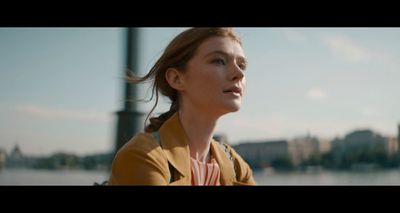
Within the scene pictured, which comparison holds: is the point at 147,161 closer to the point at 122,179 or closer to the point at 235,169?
the point at 122,179

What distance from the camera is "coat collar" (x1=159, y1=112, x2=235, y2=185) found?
5.62ft

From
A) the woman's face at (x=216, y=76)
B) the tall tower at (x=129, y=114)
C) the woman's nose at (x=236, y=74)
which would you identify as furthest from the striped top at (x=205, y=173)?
the tall tower at (x=129, y=114)

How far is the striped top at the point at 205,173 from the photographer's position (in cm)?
178

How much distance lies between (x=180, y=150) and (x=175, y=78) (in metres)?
0.29

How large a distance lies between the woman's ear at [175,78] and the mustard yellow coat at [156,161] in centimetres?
12

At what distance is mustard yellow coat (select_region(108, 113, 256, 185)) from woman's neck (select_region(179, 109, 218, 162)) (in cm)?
3

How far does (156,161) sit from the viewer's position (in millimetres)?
1673

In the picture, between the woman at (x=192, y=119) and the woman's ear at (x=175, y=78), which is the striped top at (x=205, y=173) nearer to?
the woman at (x=192, y=119)

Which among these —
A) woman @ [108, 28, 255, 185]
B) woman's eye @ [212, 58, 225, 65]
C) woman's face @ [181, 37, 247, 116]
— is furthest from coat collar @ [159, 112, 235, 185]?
woman's eye @ [212, 58, 225, 65]

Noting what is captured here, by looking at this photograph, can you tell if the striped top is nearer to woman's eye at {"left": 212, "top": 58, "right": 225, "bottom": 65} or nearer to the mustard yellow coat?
the mustard yellow coat
